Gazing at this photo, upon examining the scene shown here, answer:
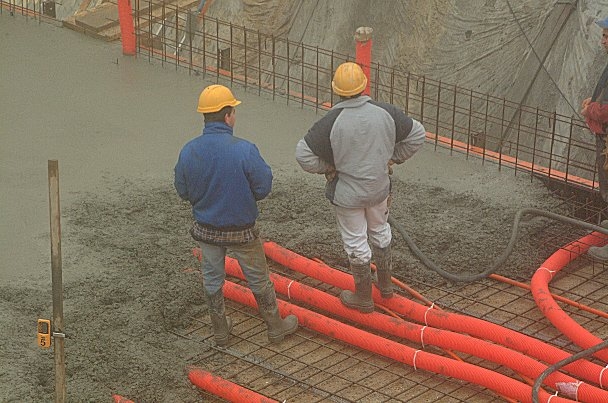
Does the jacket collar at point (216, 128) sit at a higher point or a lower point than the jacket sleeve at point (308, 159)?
higher

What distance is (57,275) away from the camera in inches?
211

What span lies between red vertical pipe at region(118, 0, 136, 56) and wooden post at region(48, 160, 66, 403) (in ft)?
20.9

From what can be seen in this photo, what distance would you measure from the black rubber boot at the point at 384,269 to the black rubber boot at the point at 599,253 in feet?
5.31

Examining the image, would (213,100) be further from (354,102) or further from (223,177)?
(354,102)

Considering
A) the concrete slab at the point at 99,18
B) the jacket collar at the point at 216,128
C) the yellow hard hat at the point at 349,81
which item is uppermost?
the yellow hard hat at the point at 349,81

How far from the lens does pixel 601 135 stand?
786cm

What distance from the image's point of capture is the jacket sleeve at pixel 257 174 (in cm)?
634

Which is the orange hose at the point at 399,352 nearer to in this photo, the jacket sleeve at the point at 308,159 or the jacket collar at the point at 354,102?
the jacket sleeve at the point at 308,159

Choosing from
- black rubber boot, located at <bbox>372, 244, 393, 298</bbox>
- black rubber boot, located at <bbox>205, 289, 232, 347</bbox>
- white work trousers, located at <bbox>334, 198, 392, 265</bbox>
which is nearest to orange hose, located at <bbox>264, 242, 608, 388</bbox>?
black rubber boot, located at <bbox>372, 244, 393, 298</bbox>

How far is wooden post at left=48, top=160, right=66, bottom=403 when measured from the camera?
17.2 feet

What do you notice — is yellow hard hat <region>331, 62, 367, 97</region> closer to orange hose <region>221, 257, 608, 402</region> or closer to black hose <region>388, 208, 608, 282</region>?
orange hose <region>221, 257, 608, 402</region>

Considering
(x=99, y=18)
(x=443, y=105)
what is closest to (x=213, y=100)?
(x=443, y=105)

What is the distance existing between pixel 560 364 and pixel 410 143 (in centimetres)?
160

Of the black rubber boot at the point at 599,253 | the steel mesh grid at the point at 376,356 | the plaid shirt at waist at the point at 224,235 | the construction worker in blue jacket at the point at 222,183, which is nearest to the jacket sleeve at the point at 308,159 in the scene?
the construction worker in blue jacket at the point at 222,183
